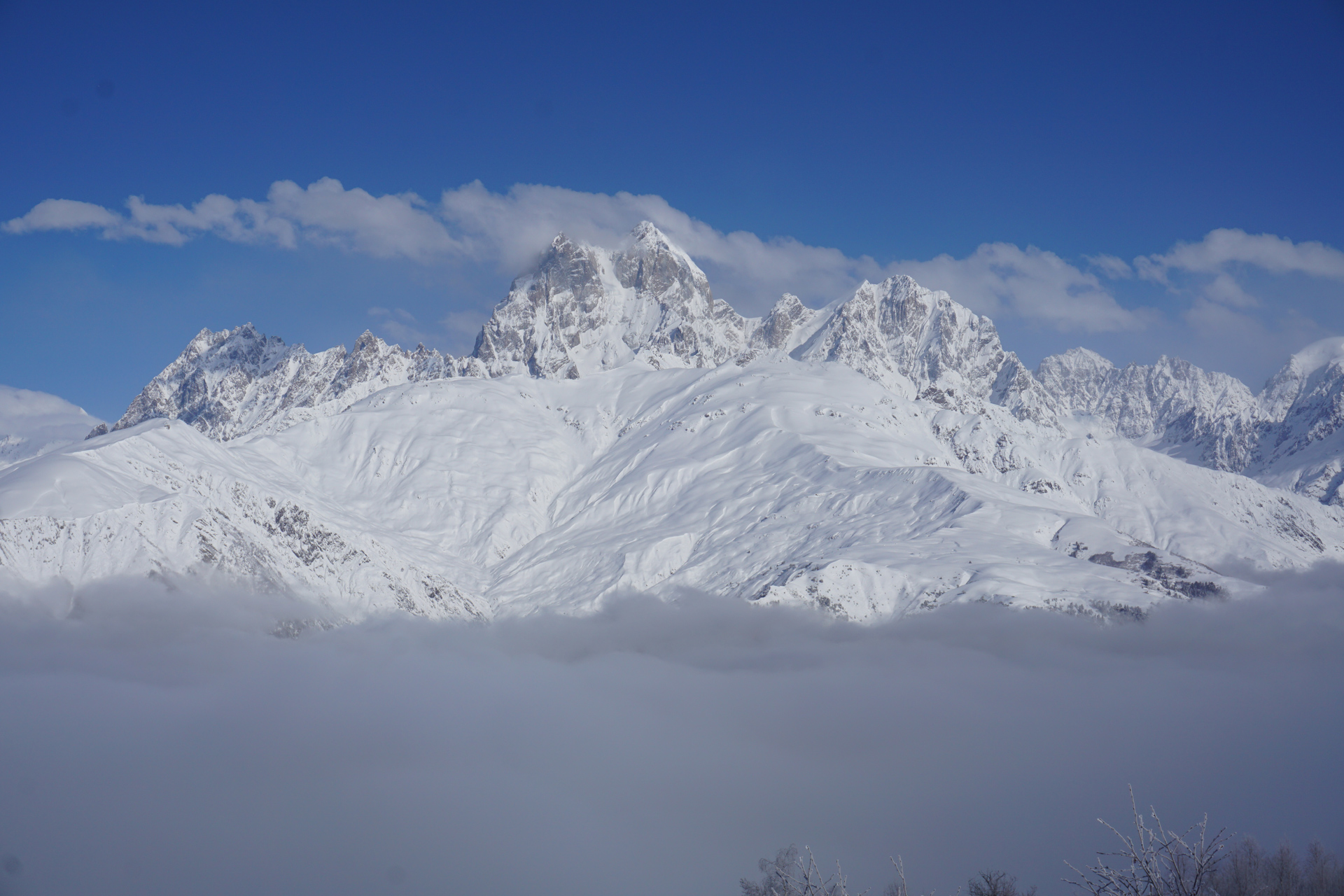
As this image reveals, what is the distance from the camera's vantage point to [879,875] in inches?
7869

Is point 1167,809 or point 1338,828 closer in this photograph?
point 1338,828

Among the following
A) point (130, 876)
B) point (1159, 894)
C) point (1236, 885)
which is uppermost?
point (1159, 894)

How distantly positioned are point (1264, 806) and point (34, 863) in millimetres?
239831

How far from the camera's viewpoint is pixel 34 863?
190 m

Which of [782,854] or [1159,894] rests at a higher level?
[1159,894]

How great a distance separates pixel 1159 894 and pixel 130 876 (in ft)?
698

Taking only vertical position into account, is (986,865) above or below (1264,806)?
below

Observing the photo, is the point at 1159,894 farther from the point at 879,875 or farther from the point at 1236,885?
the point at 879,875

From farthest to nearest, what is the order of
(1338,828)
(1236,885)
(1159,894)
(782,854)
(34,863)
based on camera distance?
(34,863) < (1338,828) < (782,854) < (1236,885) < (1159,894)

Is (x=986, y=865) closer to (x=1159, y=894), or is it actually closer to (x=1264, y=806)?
(x=1264, y=806)

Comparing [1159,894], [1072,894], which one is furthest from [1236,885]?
[1159,894]

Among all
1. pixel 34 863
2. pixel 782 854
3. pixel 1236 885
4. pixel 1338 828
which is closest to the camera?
pixel 1236 885

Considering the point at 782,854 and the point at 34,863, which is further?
the point at 34,863

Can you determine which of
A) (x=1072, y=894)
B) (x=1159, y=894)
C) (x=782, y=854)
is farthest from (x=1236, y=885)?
(x=1159, y=894)
